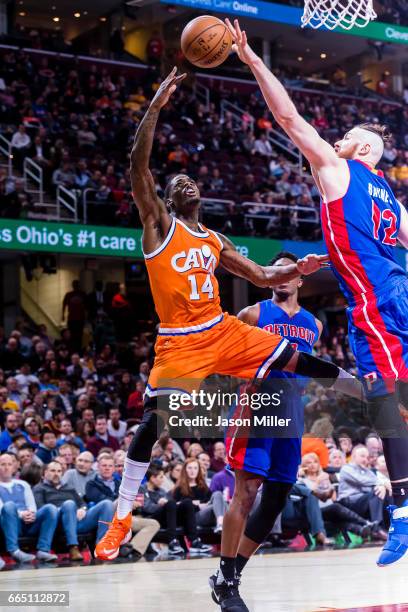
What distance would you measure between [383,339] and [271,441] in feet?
5.51

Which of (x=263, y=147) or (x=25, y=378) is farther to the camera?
(x=263, y=147)

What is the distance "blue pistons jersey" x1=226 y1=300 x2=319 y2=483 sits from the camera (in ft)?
22.5

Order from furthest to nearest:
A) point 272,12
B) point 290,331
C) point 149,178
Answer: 1. point 272,12
2. point 290,331
3. point 149,178

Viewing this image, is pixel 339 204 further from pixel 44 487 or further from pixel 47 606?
pixel 44 487

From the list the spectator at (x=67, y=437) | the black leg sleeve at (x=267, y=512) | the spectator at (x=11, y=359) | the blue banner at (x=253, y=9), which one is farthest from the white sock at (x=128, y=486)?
the blue banner at (x=253, y=9)

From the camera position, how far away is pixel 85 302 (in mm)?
20891

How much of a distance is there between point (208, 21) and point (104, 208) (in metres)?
12.0

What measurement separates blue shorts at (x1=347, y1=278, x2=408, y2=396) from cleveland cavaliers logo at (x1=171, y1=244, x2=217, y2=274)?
1.33 meters

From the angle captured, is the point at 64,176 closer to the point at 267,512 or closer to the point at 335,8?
the point at 335,8

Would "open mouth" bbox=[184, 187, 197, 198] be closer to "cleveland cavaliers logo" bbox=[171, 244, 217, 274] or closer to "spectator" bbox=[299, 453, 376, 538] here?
"cleveland cavaliers logo" bbox=[171, 244, 217, 274]

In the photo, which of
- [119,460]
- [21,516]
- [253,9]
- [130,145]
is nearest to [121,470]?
[119,460]

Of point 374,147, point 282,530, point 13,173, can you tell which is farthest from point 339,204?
point 13,173

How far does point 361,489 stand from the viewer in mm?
12758

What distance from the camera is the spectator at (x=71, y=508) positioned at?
1082 centimetres
